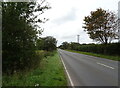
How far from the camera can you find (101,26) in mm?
32188

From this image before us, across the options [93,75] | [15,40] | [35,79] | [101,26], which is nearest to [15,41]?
[15,40]

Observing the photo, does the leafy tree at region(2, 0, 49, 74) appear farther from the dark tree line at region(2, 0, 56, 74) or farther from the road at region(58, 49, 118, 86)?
the road at region(58, 49, 118, 86)

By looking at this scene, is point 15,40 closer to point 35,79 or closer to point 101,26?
point 35,79

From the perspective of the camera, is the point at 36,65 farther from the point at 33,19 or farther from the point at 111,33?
the point at 111,33

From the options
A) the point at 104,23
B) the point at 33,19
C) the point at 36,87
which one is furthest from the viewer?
the point at 104,23

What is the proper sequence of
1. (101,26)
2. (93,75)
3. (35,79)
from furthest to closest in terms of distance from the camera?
(101,26) < (93,75) < (35,79)

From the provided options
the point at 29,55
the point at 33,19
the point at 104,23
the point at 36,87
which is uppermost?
the point at 104,23

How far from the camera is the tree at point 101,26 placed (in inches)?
1255

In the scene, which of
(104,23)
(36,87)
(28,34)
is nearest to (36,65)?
(28,34)

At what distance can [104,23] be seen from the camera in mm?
31750

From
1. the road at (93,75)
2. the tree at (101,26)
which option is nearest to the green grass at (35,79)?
the road at (93,75)

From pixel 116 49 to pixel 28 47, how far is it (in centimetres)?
2183

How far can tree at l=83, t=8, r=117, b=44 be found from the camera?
3188 centimetres

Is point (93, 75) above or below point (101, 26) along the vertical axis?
below
